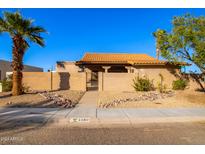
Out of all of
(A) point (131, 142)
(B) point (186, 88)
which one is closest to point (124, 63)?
(B) point (186, 88)

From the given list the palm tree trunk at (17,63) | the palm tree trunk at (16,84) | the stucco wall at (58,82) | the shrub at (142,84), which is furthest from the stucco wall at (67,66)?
the palm tree trunk at (16,84)

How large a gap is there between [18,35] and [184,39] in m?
11.8

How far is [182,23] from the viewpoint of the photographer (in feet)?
54.4

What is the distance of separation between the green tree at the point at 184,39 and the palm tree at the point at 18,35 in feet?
31.0

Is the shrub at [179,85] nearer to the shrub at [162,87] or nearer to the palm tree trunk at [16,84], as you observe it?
the shrub at [162,87]

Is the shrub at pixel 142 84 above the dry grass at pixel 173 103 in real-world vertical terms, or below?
above

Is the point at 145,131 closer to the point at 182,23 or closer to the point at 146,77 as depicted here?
the point at 182,23

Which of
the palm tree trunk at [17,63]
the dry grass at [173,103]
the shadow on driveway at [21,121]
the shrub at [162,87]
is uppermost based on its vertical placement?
the palm tree trunk at [17,63]

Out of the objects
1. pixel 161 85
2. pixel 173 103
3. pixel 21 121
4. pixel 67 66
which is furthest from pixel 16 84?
pixel 67 66

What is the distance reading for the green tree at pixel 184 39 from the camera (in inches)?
617

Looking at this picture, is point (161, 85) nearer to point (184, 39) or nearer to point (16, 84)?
point (184, 39)

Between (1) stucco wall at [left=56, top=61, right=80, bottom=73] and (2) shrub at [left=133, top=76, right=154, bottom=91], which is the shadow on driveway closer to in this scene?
Result: (2) shrub at [left=133, top=76, right=154, bottom=91]

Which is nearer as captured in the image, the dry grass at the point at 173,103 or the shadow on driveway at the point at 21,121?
the shadow on driveway at the point at 21,121

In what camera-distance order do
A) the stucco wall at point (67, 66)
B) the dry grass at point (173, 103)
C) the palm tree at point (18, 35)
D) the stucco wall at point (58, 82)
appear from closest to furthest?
the dry grass at point (173, 103)
the palm tree at point (18, 35)
the stucco wall at point (58, 82)
the stucco wall at point (67, 66)
